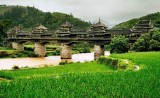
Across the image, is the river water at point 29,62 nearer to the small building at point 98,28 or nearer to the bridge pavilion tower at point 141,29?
the small building at point 98,28

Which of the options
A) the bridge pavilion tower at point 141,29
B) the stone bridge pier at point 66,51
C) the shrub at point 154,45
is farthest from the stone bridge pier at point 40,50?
→ the shrub at point 154,45

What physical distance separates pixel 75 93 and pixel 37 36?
6158cm

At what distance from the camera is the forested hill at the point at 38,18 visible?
141375 mm

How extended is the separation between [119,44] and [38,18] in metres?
109

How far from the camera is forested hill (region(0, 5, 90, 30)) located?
14138 cm

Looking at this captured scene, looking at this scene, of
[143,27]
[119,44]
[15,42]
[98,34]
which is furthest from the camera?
[15,42]

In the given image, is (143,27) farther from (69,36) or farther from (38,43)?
(38,43)

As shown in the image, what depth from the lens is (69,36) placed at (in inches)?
2576

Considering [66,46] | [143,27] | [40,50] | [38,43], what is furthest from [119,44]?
[38,43]

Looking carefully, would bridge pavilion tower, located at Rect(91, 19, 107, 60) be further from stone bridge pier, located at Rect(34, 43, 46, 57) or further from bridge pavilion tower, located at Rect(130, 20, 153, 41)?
stone bridge pier, located at Rect(34, 43, 46, 57)

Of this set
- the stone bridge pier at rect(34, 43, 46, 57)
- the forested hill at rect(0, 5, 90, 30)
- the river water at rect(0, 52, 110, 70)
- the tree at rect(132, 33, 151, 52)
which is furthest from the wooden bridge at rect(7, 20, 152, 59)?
the forested hill at rect(0, 5, 90, 30)

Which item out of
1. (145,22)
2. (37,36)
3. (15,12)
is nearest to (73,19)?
(15,12)

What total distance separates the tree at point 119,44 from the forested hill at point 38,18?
257 ft

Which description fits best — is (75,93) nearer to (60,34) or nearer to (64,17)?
(60,34)
